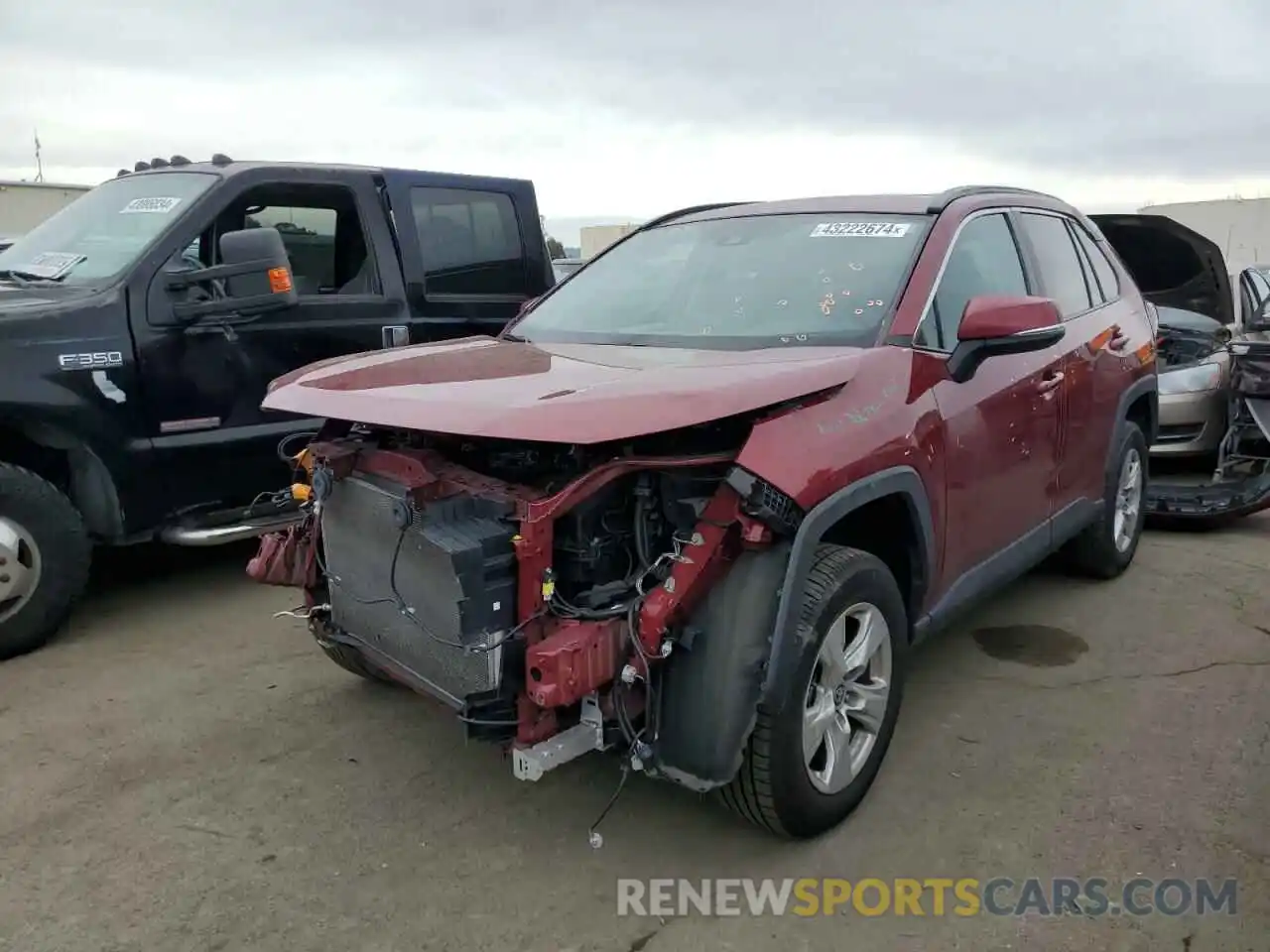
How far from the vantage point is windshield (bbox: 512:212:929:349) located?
11.2 feet

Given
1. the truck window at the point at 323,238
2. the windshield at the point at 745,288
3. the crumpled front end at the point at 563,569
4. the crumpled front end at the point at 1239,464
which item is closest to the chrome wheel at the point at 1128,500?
the crumpled front end at the point at 1239,464

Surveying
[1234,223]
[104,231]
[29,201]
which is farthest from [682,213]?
[1234,223]

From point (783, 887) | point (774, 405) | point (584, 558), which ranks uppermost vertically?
point (774, 405)

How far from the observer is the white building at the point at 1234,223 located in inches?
998

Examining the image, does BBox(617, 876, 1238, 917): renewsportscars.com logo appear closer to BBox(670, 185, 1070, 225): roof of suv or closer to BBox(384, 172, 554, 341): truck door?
BBox(670, 185, 1070, 225): roof of suv

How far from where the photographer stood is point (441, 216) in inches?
233

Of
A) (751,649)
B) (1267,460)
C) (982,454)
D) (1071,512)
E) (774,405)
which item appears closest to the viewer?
(751,649)

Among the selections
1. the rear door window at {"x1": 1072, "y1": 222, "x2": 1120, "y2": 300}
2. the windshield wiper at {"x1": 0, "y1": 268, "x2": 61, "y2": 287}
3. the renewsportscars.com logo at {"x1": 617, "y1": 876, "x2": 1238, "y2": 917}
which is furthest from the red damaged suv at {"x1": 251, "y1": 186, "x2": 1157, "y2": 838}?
the windshield wiper at {"x1": 0, "y1": 268, "x2": 61, "y2": 287}

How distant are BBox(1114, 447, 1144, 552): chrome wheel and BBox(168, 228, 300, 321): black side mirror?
165 inches

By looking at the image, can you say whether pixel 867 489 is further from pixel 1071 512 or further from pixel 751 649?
pixel 1071 512

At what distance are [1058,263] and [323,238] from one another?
3.74m

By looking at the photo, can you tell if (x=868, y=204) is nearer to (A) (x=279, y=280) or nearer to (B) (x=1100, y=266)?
(B) (x=1100, y=266)

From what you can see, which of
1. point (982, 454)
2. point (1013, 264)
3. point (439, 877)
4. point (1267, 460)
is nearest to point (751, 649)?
point (439, 877)

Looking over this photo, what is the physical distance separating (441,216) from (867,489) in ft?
12.5
